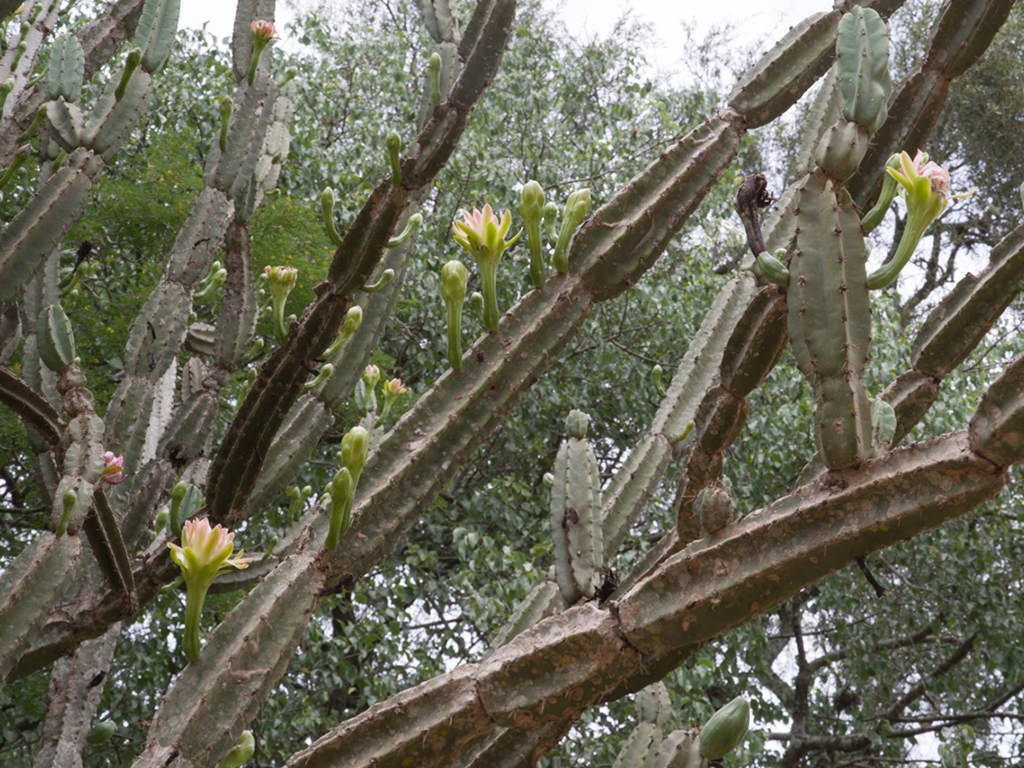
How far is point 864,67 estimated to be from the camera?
1439 mm

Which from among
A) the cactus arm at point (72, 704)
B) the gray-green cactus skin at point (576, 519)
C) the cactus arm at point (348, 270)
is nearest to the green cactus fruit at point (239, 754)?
the gray-green cactus skin at point (576, 519)

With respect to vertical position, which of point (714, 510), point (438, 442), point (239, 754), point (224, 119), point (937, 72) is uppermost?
point (224, 119)

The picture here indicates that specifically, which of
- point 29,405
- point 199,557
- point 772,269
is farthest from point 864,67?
point 29,405

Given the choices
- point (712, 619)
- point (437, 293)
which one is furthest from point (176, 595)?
point (712, 619)

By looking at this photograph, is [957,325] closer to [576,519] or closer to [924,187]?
[924,187]

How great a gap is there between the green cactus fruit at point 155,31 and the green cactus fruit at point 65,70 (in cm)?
16

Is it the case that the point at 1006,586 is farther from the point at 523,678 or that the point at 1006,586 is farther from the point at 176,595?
the point at 523,678

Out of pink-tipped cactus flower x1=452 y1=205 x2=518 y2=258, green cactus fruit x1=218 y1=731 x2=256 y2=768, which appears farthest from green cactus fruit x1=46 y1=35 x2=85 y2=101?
green cactus fruit x1=218 y1=731 x2=256 y2=768

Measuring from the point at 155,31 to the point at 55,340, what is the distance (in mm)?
930

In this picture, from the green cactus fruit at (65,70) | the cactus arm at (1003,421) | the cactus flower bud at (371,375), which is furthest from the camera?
the green cactus fruit at (65,70)

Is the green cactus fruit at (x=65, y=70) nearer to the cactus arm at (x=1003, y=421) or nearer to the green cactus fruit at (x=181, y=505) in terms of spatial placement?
the green cactus fruit at (x=181, y=505)

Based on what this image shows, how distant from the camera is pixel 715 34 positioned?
1032 centimetres

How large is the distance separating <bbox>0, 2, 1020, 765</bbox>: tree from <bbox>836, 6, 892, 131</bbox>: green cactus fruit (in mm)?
304

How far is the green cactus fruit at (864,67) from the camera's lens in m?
1.40
